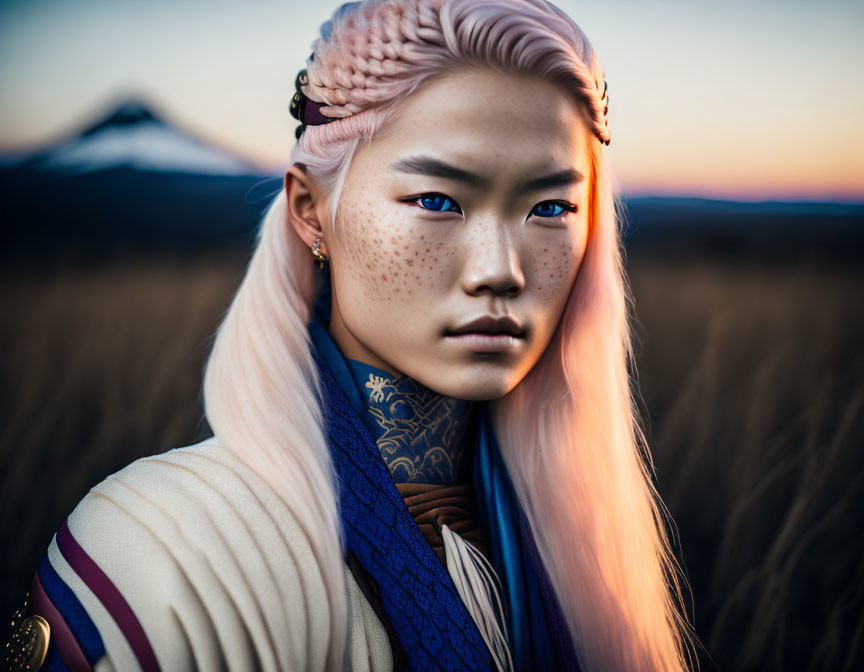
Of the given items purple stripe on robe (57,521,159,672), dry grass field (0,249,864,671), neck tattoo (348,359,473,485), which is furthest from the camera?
dry grass field (0,249,864,671)

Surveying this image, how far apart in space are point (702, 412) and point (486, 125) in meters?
1.28

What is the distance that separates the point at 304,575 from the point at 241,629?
0.09 meters

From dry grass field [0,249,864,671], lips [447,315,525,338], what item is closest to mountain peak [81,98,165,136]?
dry grass field [0,249,864,671]

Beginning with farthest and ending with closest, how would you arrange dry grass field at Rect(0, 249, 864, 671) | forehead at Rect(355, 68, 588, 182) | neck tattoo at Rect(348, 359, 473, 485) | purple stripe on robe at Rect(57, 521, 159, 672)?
dry grass field at Rect(0, 249, 864, 671)
neck tattoo at Rect(348, 359, 473, 485)
forehead at Rect(355, 68, 588, 182)
purple stripe on robe at Rect(57, 521, 159, 672)

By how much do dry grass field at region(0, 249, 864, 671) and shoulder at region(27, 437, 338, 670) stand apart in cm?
81

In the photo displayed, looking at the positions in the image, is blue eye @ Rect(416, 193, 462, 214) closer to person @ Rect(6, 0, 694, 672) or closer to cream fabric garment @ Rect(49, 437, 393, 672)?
person @ Rect(6, 0, 694, 672)

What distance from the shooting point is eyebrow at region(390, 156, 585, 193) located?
0.93m

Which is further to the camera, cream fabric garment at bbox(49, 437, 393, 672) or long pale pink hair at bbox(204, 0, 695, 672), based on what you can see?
long pale pink hair at bbox(204, 0, 695, 672)

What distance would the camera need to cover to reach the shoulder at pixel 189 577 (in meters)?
0.82

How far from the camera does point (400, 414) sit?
1.06m

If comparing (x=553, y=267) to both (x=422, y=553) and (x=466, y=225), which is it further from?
(x=422, y=553)

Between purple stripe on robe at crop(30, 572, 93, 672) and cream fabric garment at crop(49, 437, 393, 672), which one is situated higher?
cream fabric garment at crop(49, 437, 393, 672)

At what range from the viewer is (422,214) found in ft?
3.11

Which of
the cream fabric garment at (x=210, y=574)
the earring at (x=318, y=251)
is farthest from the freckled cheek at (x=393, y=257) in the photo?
the cream fabric garment at (x=210, y=574)
